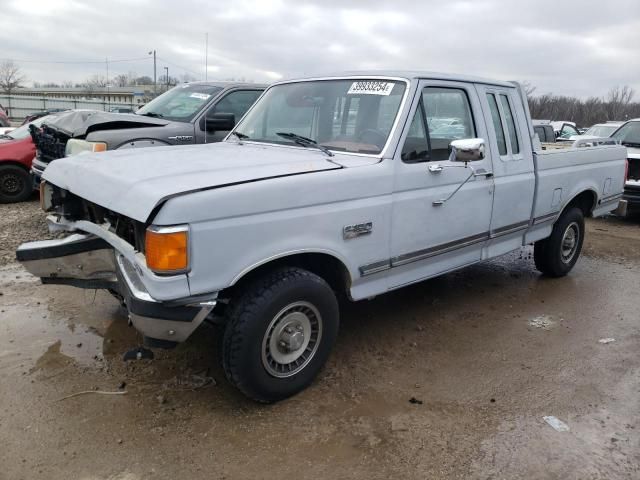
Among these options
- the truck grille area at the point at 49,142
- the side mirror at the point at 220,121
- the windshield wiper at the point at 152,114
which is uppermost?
the windshield wiper at the point at 152,114

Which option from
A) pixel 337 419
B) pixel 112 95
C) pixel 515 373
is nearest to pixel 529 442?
pixel 515 373

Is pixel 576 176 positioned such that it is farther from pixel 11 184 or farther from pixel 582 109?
pixel 582 109

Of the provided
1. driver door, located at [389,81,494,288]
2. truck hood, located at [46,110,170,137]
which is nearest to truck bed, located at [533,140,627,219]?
driver door, located at [389,81,494,288]

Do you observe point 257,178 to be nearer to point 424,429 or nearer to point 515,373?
point 424,429

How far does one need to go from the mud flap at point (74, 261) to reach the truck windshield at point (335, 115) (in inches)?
62.7

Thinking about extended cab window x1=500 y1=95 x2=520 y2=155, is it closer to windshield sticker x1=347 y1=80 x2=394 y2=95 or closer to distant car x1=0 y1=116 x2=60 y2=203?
windshield sticker x1=347 y1=80 x2=394 y2=95

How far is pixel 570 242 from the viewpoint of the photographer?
19.9 feet

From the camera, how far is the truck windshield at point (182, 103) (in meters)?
7.38

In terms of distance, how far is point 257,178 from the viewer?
2977 mm

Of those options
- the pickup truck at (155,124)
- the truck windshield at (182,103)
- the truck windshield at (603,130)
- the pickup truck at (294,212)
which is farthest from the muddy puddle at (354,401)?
the truck windshield at (603,130)

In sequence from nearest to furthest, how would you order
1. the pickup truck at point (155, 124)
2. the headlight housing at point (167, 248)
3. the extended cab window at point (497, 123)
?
the headlight housing at point (167, 248) < the extended cab window at point (497, 123) < the pickup truck at point (155, 124)

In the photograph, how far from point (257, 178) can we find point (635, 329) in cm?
381

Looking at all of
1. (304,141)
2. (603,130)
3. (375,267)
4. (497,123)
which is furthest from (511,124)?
(603,130)

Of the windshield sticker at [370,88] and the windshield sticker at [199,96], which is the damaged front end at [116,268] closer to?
the windshield sticker at [370,88]
